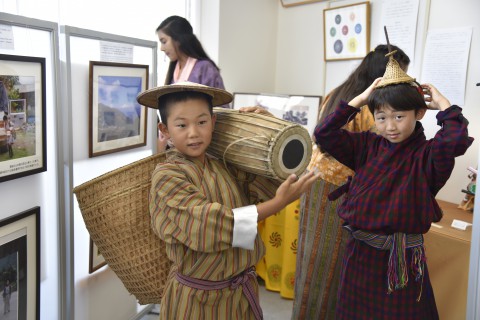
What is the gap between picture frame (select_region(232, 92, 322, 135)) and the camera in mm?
2846

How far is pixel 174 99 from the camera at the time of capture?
1.10 metres

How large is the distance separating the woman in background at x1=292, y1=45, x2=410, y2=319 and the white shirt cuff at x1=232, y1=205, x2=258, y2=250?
0.78 metres

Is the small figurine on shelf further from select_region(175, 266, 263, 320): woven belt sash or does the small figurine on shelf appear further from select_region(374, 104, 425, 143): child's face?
select_region(175, 266, 263, 320): woven belt sash

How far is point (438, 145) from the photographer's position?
3.67 feet

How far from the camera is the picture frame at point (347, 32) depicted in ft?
8.67

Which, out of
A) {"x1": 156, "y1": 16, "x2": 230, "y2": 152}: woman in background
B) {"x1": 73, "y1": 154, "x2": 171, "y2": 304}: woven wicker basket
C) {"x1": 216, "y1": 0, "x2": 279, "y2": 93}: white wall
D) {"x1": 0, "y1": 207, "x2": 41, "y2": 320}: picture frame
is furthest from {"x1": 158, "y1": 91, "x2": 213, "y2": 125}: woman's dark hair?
{"x1": 216, "y1": 0, "x2": 279, "y2": 93}: white wall

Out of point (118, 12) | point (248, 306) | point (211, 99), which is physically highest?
point (118, 12)

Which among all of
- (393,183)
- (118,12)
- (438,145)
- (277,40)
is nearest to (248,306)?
(393,183)

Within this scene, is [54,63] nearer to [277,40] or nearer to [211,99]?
[211,99]

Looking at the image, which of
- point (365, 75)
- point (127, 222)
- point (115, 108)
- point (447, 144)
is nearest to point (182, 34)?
point (115, 108)

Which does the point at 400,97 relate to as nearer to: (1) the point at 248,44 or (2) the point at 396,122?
(2) the point at 396,122

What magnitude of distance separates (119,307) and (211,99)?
113 cm

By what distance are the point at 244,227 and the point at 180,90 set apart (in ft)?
1.29

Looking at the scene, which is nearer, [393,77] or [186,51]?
[393,77]
